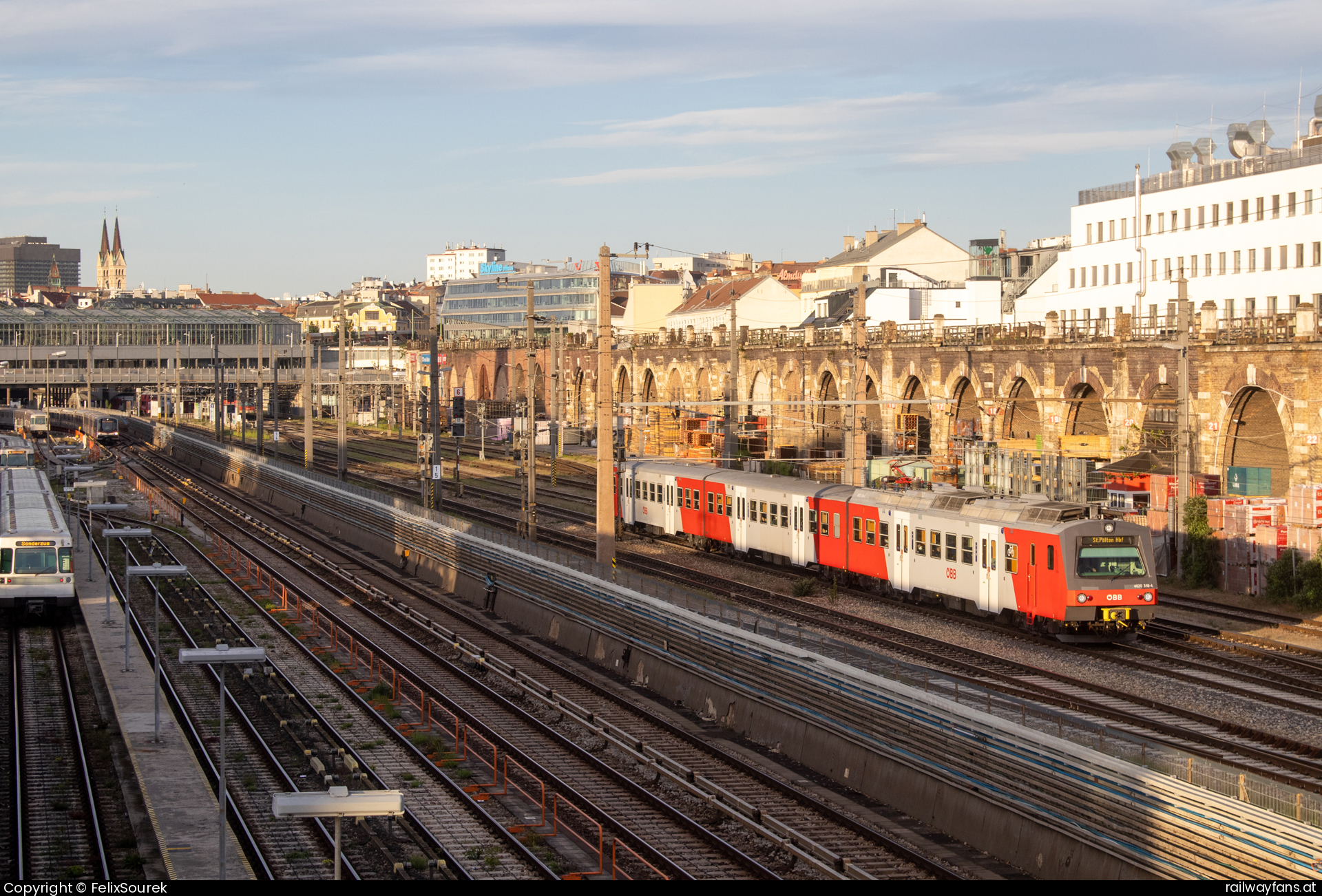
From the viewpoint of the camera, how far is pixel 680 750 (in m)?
21.8

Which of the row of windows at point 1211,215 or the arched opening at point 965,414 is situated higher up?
the row of windows at point 1211,215

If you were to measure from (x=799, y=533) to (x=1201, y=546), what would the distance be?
1039 centimetres

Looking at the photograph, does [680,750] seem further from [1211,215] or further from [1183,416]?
[1211,215]

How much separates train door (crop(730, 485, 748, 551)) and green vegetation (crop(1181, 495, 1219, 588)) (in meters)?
12.3

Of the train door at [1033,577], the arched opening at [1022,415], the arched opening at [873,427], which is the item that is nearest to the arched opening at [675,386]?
the arched opening at [873,427]

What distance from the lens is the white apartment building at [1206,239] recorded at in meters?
61.5

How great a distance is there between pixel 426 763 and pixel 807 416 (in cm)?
5413

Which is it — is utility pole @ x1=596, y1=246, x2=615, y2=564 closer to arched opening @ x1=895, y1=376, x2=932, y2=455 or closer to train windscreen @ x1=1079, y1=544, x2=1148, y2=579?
train windscreen @ x1=1079, y1=544, x2=1148, y2=579

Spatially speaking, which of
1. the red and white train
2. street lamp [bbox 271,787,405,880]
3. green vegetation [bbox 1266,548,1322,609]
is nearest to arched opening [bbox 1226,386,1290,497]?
green vegetation [bbox 1266,548,1322,609]

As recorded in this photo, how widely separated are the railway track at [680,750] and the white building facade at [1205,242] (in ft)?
114

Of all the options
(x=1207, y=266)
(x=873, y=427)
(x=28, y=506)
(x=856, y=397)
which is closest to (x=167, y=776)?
(x=28, y=506)

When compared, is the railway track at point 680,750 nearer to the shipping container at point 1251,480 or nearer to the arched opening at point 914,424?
the shipping container at point 1251,480

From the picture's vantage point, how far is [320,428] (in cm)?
12231

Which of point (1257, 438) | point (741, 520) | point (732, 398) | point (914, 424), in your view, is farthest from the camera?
point (914, 424)
